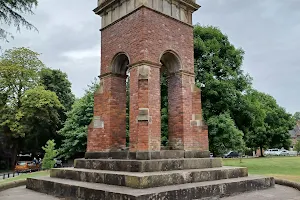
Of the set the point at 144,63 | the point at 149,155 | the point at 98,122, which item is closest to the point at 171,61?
the point at 144,63

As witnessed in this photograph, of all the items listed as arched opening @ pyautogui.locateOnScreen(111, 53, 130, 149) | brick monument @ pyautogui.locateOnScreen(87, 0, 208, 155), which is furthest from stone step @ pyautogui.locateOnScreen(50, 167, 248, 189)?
arched opening @ pyautogui.locateOnScreen(111, 53, 130, 149)

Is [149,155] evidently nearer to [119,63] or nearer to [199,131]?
[199,131]

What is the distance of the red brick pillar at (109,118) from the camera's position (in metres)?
8.91

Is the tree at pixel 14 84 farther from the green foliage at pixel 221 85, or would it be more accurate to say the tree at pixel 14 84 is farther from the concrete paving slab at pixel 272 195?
the concrete paving slab at pixel 272 195

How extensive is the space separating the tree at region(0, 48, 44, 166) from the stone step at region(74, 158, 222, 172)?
2364 centimetres

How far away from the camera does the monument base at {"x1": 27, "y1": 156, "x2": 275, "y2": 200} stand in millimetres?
5762

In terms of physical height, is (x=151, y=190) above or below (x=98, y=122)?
below

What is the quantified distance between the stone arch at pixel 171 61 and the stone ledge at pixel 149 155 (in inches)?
108

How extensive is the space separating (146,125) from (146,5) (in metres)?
3.59

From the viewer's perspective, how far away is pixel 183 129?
28.2 ft

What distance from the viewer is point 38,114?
98.3ft

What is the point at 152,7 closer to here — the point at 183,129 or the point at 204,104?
the point at 183,129

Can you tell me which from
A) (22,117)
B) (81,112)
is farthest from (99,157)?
(22,117)

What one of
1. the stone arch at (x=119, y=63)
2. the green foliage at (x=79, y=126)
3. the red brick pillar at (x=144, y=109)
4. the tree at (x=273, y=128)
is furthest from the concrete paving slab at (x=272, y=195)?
the tree at (x=273, y=128)
